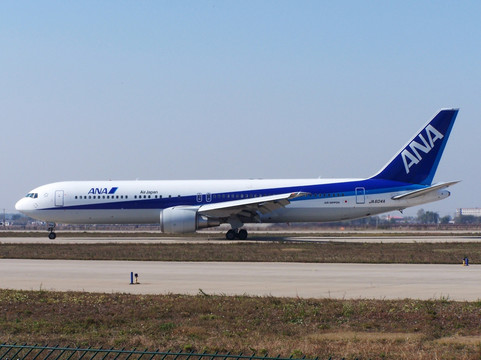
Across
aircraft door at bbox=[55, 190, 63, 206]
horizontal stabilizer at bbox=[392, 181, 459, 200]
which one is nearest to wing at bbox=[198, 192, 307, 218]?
horizontal stabilizer at bbox=[392, 181, 459, 200]

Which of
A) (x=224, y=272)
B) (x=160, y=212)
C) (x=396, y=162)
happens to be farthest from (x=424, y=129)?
(x=224, y=272)

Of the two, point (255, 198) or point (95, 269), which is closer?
point (95, 269)

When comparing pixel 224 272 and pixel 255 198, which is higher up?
pixel 255 198

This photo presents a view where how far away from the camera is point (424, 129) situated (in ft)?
159

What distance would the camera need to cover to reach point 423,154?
159 feet

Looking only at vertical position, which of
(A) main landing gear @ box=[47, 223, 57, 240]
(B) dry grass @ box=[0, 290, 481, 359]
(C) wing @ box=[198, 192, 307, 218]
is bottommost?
(B) dry grass @ box=[0, 290, 481, 359]

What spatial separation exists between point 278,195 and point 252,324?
109 feet

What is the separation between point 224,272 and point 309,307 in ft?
32.5

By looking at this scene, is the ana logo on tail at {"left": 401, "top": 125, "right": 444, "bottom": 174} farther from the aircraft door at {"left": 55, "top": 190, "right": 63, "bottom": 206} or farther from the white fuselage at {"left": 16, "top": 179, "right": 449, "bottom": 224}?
the aircraft door at {"left": 55, "top": 190, "right": 63, "bottom": 206}

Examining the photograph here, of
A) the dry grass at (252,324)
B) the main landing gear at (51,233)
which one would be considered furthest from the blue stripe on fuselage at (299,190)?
the dry grass at (252,324)

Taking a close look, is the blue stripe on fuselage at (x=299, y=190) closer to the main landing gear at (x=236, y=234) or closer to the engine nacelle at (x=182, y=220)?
the engine nacelle at (x=182, y=220)

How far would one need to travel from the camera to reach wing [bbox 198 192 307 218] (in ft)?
151

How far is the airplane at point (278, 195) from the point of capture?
4778 centimetres

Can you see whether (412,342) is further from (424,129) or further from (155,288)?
(424,129)
